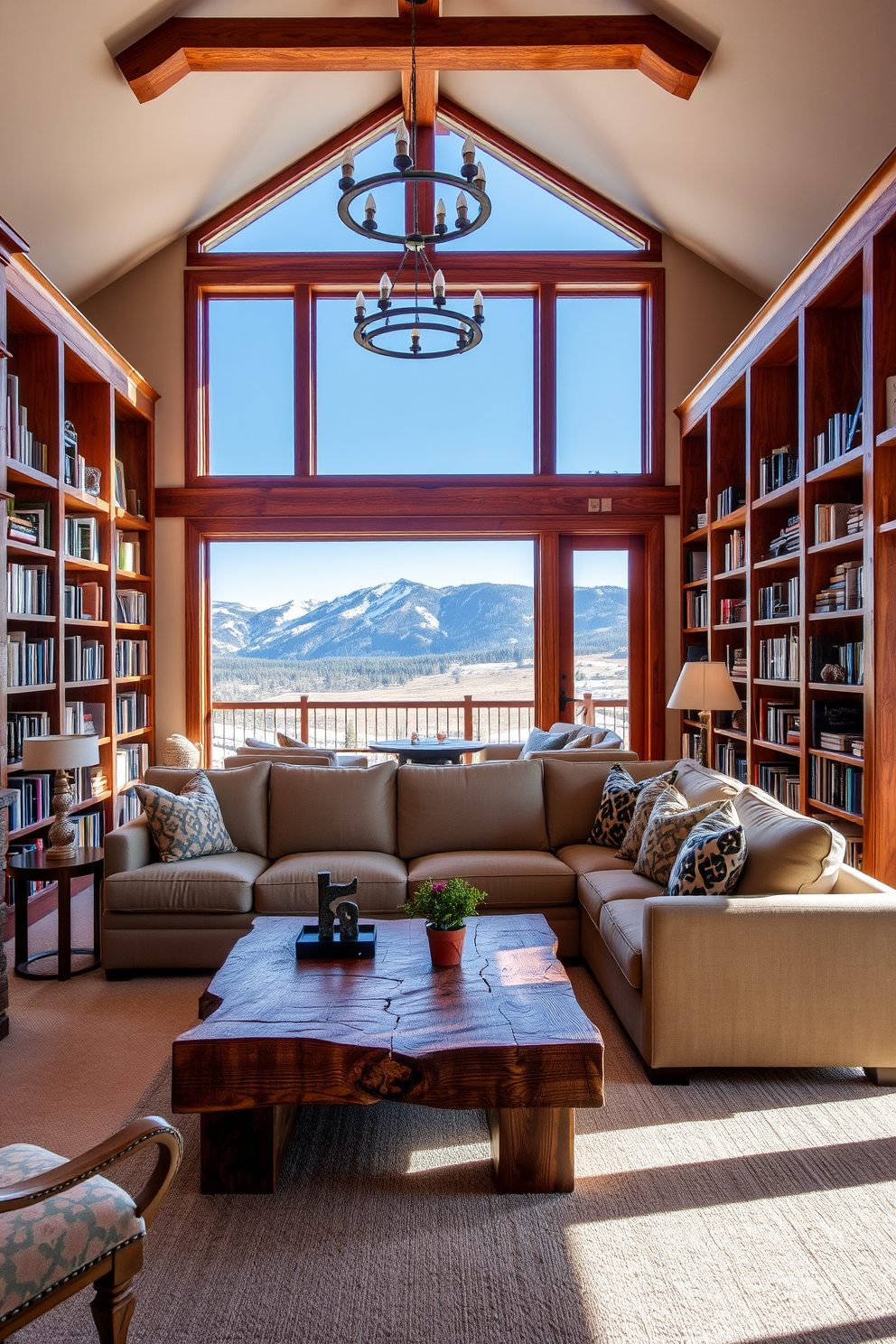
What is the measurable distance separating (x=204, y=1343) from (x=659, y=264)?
24.0 ft

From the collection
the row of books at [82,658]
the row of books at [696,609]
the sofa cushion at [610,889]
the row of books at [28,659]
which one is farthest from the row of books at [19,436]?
the row of books at [696,609]

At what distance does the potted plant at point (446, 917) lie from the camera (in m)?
2.69

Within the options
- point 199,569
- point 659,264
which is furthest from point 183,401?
point 659,264

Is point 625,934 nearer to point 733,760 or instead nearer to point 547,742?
point 547,742

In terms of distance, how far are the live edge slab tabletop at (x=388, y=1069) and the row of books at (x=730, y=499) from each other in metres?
4.22

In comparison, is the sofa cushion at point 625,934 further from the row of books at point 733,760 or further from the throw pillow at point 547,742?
the row of books at point 733,760

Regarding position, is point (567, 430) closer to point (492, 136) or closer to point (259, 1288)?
point (492, 136)

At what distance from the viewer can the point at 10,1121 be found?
8.24 feet

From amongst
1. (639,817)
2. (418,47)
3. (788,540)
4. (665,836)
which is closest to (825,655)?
(788,540)

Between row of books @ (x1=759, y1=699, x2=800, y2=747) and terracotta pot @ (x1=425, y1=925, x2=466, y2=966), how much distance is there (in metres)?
2.79

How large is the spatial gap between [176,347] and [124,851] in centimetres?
461

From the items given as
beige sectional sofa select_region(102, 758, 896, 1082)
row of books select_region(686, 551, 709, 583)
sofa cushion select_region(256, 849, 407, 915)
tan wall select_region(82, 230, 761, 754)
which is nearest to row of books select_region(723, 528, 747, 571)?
row of books select_region(686, 551, 709, 583)

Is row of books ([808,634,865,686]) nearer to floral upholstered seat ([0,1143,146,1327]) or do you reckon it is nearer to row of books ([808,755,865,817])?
row of books ([808,755,865,817])

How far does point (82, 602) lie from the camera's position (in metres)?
5.66
